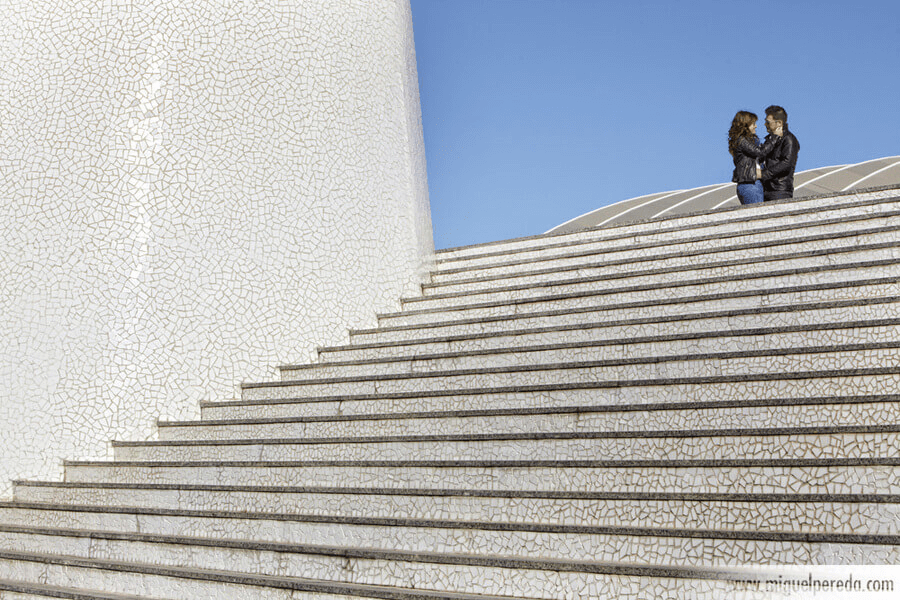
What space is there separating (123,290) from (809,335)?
4057mm

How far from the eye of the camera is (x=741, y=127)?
7.17 m

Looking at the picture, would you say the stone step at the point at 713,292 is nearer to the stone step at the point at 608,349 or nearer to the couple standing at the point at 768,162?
the stone step at the point at 608,349

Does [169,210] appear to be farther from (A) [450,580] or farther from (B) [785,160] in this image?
(B) [785,160]

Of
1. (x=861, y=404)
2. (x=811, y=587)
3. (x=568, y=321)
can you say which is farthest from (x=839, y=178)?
(x=811, y=587)

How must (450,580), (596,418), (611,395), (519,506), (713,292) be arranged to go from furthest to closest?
(713,292) → (611,395) → (596,418) → (519,506) → (450,580)

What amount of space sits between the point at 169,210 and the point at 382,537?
2.89 m

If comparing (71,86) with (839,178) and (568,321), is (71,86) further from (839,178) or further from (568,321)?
(839,178)

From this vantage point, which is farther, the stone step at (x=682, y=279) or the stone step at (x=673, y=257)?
the stone step at (x=673, y=257)

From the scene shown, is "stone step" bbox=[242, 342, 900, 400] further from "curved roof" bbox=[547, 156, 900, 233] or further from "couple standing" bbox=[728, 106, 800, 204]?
"curved roof" bbox=[547, 156, 900, 233]

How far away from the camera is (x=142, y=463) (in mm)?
4570

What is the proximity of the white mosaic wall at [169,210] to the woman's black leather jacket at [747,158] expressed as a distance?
3077 millimetres

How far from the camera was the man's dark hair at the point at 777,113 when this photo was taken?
6.78m

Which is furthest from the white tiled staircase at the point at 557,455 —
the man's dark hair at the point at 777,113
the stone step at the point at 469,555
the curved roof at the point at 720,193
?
the curved roof at the point at 720,193

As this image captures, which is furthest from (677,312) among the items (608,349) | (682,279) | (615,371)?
(615,371)
